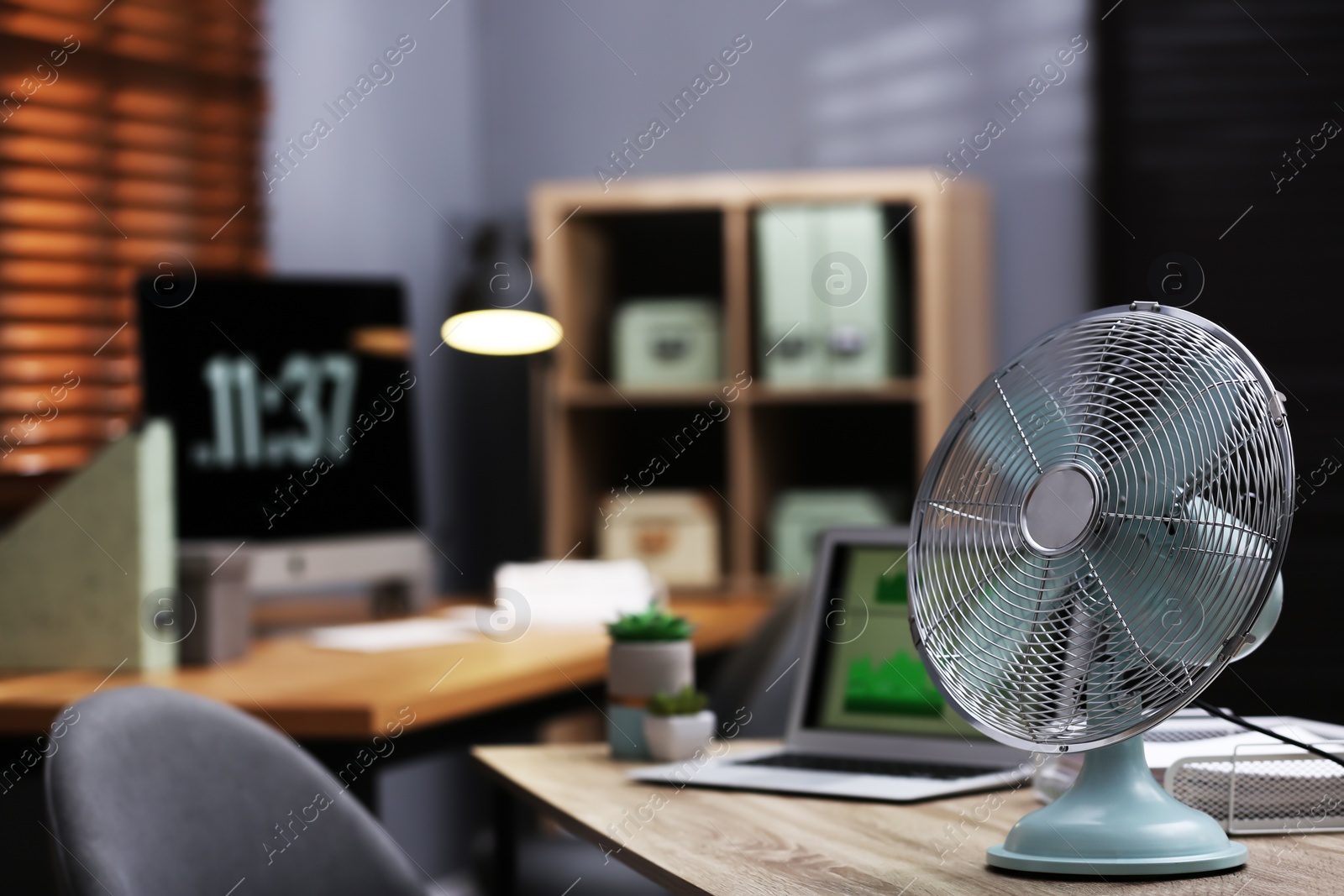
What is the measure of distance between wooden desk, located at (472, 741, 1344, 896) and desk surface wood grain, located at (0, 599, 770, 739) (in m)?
0.36

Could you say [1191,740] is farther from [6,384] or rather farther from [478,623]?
[6,384]

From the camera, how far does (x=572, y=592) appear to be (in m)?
2.68

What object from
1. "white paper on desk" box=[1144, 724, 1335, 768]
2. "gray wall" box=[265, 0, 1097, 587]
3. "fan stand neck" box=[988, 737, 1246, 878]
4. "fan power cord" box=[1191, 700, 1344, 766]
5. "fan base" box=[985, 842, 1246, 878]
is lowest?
"fan base" box=[985, 842, 1246, 878]

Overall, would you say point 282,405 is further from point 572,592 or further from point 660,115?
point 660,115

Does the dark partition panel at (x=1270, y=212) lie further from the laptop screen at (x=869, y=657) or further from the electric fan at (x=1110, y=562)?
the electric fan at (x=1110, y=562)

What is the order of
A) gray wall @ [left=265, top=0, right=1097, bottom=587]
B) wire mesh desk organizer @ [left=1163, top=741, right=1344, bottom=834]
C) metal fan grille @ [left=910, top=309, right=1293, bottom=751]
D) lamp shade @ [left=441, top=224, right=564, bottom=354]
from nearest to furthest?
1. metal fan grille @ [left=910, top=309, right=1293, bottom=751]
2. wire mesh desk organizer @ [left=1163, top=741, right=1344, bottom=834]
3. lamp shade @ [left=441, top=224, right=564, bottom=354]
4. gray wall @ [left=265, top=0, right=1097, bottom=587]

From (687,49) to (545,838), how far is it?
222 cm

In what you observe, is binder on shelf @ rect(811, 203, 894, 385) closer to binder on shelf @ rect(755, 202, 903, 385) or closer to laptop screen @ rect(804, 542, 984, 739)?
binder on shelf @ rect(755, 202, 903, 385)

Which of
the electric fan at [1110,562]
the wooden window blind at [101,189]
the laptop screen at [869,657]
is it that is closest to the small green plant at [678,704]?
the laptop screen at [869,657]

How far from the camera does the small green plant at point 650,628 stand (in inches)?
64.0

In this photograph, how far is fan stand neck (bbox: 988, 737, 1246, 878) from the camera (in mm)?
1026

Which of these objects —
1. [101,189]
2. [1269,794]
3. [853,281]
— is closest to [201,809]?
[1269,794]

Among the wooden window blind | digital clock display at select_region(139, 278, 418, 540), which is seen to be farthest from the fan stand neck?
the wooden window blind

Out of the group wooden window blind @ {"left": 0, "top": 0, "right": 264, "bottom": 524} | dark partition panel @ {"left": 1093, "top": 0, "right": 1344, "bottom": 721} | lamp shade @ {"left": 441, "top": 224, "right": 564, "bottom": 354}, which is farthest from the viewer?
dark partition panel @ {"left": 1093, "top": 0, "right": 1344, "bottom": 721}
